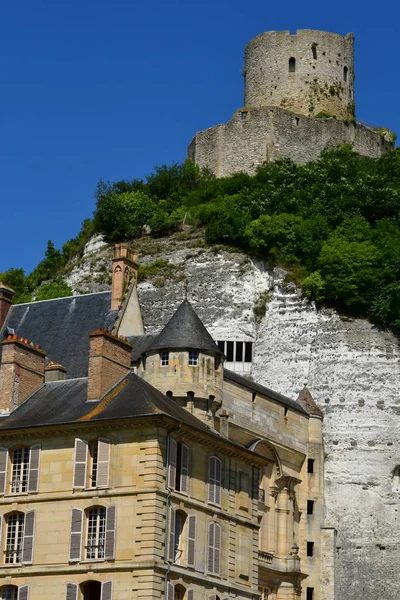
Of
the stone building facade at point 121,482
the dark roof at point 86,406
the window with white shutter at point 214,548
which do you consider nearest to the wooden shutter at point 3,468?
the stone building facade at point 121,482

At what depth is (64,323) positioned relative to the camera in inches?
1887

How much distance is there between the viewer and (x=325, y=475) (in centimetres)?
5231

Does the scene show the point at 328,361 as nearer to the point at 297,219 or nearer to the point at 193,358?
the point at 297,219

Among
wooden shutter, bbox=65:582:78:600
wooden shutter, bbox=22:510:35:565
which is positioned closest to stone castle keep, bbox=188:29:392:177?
wooden shutter, bbox=22:510:35:565

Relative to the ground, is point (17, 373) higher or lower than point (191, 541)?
higher

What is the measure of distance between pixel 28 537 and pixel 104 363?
520 cm

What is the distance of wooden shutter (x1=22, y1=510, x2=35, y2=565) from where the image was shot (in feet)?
117

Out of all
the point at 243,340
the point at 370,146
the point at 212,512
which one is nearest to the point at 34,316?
the point at 243,340

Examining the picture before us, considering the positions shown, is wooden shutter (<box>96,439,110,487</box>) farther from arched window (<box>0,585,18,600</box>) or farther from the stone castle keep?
the stone castle keep

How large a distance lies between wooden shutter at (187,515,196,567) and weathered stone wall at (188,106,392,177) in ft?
111

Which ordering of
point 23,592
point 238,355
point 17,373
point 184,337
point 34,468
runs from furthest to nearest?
point 238,355, point 184,337, point 17,373, point 34,468, point 23,592

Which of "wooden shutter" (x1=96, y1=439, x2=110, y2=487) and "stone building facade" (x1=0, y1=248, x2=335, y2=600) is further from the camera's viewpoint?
"wooden shutter" (x1=96, y1=439, x2=110, y2=487)

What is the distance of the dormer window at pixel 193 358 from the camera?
44.2m

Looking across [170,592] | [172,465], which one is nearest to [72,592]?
[170,592]
